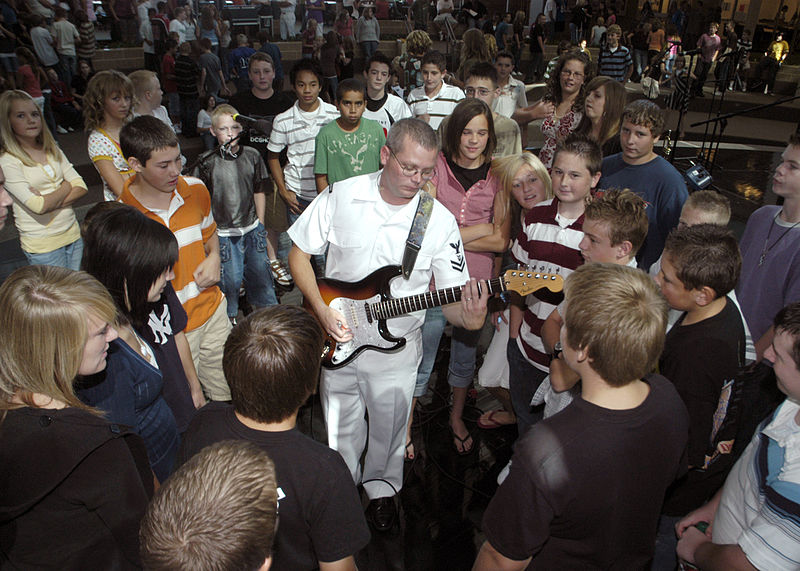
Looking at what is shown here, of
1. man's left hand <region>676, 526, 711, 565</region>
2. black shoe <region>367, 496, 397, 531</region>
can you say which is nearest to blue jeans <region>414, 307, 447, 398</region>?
black shoe <region>367, 496, 397, 531</region>

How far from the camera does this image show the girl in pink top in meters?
3.23

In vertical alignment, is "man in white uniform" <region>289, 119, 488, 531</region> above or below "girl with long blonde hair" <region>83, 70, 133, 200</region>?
below

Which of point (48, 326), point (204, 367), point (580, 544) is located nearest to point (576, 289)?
point (580, 544)

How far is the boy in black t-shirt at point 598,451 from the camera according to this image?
1.45 meters

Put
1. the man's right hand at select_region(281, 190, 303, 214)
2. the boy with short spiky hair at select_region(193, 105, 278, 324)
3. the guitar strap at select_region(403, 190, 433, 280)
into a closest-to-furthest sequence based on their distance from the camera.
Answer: the guitar strap at select_region(403, 190, 433, 280) < the boy with short spiky hair at select_region(193, 105, 278, 324) < the man's right hand at select_region(281, 190, 303, 214)

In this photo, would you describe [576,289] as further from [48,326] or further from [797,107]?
[797,107]

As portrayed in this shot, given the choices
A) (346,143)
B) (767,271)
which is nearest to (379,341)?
(767,271)

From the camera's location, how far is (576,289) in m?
1.59

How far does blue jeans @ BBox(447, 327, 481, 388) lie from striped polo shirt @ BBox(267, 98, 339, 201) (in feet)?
7.08

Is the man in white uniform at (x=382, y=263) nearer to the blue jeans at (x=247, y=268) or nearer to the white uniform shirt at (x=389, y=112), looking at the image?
the blue jeans at (x=247, y=268)

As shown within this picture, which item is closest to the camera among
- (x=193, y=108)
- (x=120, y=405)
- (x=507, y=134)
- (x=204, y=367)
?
(x=120, y=405)

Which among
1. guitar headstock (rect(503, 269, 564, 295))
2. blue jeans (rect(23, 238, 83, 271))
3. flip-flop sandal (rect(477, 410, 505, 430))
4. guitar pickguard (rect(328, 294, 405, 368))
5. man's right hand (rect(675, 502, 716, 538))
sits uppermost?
guitar headstock (rect(503, 269, 564, 295))

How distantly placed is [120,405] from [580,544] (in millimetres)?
1607

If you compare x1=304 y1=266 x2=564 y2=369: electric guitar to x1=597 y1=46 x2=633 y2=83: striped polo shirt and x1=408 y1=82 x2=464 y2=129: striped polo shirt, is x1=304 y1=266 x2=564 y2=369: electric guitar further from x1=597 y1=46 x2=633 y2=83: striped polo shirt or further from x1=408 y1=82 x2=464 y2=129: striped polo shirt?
x1=597 y1=46 x2=633 y2=83: striped polo shirt
